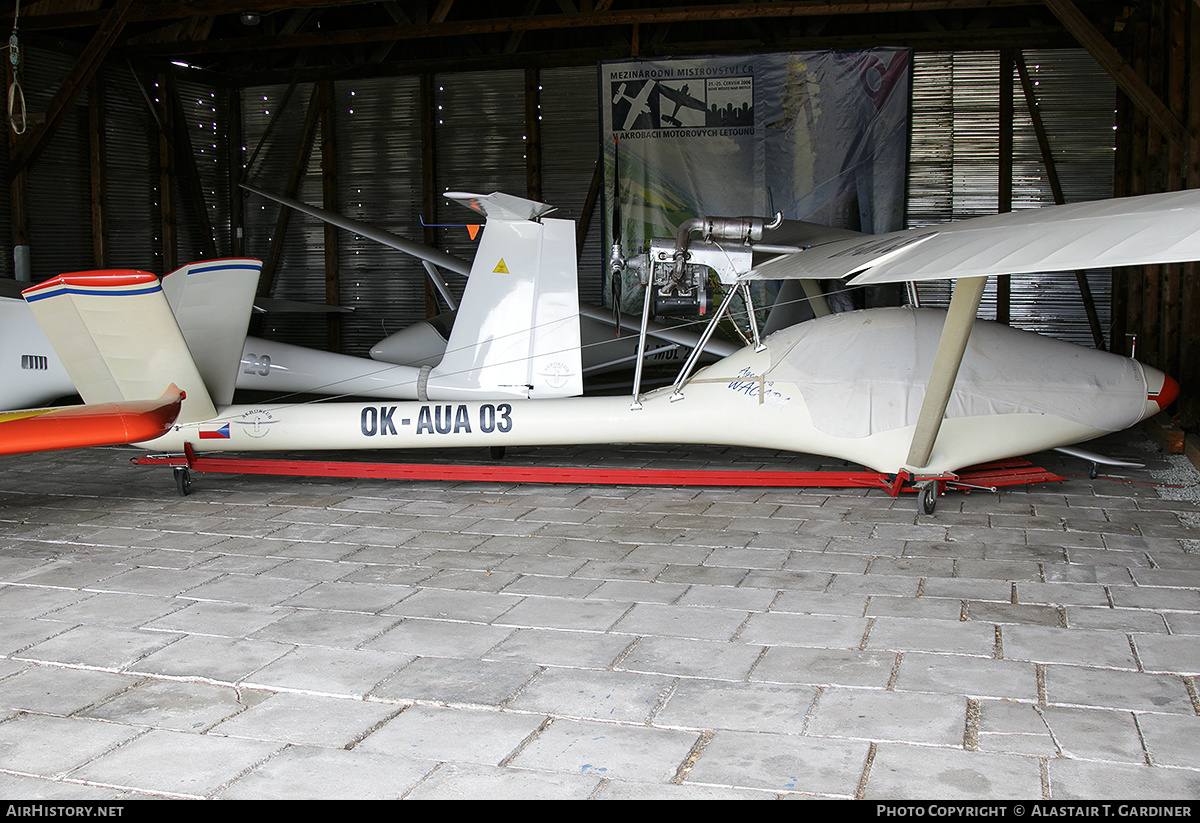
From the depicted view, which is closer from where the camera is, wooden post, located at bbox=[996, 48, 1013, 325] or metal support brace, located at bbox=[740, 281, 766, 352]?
metal support brace, located at bbox=[740, 281, 766, 352]

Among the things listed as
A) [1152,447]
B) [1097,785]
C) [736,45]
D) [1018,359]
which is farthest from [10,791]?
[736,45]

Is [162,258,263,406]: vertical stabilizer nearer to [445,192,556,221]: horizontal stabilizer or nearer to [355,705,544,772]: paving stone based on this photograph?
[445,192,556,221]: horizontal stabilizer

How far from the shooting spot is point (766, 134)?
44.2 ft

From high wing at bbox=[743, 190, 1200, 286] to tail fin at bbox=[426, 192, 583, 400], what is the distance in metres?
1.74

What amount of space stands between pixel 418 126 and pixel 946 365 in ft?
39.2

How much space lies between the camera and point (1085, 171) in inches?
543

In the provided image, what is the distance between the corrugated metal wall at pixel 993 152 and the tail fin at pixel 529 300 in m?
8.31

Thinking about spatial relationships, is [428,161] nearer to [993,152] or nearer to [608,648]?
[993,152]

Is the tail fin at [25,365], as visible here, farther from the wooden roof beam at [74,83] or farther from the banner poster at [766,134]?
the banner poster at [766,134]

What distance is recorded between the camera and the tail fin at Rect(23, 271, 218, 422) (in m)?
6.48

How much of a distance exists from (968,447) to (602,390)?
6.09 meters

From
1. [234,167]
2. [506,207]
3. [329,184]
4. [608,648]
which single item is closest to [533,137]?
[329,184]

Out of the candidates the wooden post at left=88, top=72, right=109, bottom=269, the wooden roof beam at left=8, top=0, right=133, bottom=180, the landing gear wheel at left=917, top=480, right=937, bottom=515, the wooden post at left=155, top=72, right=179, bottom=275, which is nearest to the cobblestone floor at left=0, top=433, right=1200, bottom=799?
the landing gear wheel at left=917, top=480, right=937, bottom=515

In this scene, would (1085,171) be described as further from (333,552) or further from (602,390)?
(333,552)
